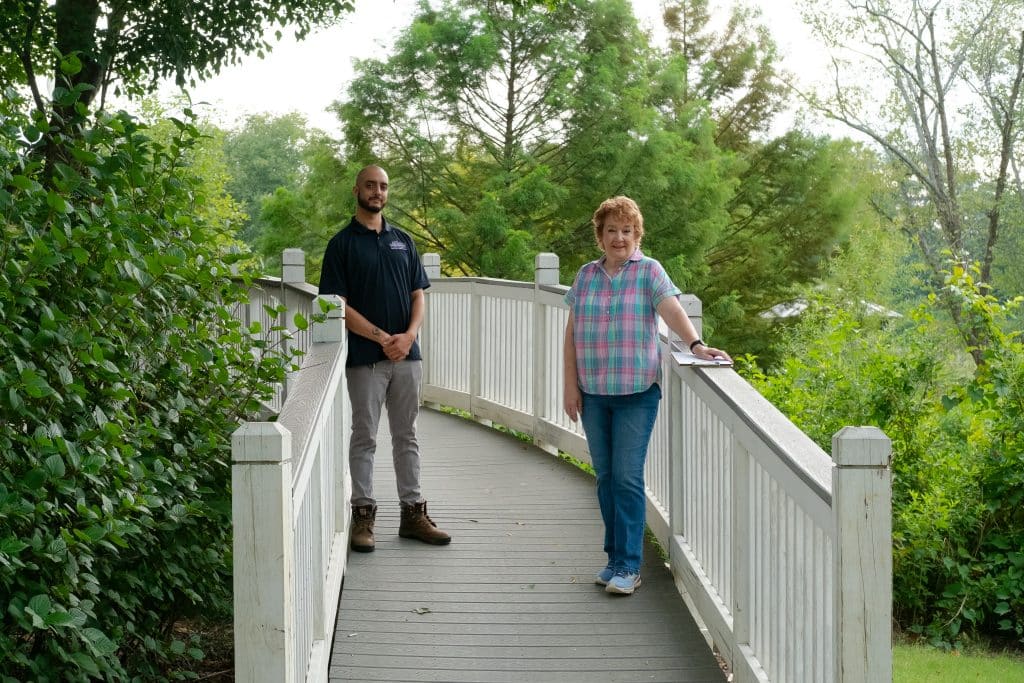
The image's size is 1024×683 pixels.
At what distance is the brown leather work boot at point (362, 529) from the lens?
21.5ft

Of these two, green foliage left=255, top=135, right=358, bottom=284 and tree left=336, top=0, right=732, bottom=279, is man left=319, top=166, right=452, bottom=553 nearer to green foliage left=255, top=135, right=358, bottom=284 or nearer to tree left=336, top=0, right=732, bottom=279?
tree left=336, top=0, right=732, bottom=279

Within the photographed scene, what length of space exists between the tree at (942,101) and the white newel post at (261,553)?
36.5 meters

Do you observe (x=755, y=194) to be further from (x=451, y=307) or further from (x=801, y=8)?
(x=451, y=307)

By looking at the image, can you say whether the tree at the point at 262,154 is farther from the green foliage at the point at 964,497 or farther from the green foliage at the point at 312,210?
the green foliage at the point at 964,497

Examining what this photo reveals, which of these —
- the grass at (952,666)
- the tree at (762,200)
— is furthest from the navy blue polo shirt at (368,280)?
the tree at (762,200)

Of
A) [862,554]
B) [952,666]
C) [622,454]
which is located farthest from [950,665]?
[862,554]

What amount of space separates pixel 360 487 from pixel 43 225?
8.18 feet

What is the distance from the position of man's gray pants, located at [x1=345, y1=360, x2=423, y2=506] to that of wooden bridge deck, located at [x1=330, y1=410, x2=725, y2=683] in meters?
0.37

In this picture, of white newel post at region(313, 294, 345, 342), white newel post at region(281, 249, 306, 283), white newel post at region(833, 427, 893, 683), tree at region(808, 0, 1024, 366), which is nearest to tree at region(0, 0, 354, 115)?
white newel post at region(281, 249, 306, 283)

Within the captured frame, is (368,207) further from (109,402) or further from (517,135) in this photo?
(517,135)

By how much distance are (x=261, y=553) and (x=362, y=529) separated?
3.22m

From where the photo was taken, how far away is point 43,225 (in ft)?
14.6

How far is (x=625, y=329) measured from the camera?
5.61 m

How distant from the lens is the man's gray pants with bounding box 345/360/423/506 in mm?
6363
